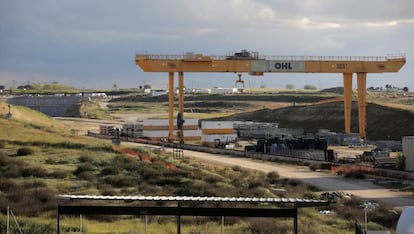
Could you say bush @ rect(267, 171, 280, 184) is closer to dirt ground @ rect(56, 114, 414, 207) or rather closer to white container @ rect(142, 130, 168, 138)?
dirt ground @ rect(56, 114, 414, 207)

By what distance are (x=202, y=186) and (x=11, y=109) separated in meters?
47.2

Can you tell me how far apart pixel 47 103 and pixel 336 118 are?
186 feet

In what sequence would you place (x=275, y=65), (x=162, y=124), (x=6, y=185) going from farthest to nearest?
(x=162, y=124), (x=275, y=65), (x=6, y=185)

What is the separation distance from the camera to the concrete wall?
10638 centimetres

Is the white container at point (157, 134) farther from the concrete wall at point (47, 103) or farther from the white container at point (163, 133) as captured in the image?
the concrete wall at point (47, 103)

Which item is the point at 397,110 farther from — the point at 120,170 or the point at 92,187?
the point at 92,187

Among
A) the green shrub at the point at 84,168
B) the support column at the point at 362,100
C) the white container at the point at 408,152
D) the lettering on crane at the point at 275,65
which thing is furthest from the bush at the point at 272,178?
the support column at the point at 362,100

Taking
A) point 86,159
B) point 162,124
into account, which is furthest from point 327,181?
point 162,124

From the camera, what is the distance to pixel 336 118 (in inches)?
2822

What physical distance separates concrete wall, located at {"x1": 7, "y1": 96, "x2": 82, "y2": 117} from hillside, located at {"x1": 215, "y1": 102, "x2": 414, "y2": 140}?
35.5 m

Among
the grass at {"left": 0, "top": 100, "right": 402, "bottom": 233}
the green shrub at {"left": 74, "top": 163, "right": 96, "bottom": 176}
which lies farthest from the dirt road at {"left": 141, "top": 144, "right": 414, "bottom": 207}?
the green shrub at {"left": 74, "top": 163, "right": 96, "bottom": 176}

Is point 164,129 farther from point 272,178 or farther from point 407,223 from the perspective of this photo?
point 407,223

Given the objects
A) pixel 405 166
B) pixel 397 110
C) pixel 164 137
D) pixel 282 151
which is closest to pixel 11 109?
pixel 164 137

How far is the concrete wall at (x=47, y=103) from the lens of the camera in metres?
106
